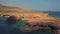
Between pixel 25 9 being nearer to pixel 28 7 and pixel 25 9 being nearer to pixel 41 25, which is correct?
pixel 28 7

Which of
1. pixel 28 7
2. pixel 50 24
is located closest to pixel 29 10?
pixel 28 7

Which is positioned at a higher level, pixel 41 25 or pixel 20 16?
pixel 20 16

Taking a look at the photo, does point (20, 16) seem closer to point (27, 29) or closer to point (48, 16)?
point (27, 29)

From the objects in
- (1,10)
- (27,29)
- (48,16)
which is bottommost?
(27,29)

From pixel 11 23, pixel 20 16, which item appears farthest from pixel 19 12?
pixel 11 23

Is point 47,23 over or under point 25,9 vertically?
under

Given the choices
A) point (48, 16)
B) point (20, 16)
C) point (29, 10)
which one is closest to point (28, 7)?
point (29, 10)

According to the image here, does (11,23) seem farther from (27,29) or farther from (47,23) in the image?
(47,23)
